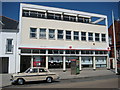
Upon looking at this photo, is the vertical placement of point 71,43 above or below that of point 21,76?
above

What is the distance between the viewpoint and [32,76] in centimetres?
1216

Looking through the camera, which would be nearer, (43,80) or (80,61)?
(43,80)

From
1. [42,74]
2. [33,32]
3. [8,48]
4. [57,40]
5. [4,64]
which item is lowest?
[42,74]

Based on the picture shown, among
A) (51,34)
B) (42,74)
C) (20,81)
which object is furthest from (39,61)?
(20,81)

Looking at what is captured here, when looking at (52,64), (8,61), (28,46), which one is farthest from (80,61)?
(8,61)

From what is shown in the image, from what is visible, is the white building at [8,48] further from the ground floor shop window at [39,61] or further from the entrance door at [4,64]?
the ground floor shop window at [39,61]

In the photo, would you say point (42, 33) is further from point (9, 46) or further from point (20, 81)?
point (20, 81)

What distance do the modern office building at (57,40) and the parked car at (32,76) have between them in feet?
27.3

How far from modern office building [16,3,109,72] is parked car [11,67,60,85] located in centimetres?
831

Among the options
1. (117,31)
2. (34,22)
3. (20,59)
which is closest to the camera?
(20,59)

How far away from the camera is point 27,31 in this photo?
69.5 ft

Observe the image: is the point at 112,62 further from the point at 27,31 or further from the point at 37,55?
the point at 27,31

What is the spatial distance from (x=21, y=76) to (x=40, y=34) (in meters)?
11.0

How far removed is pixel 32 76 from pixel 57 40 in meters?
11.4
